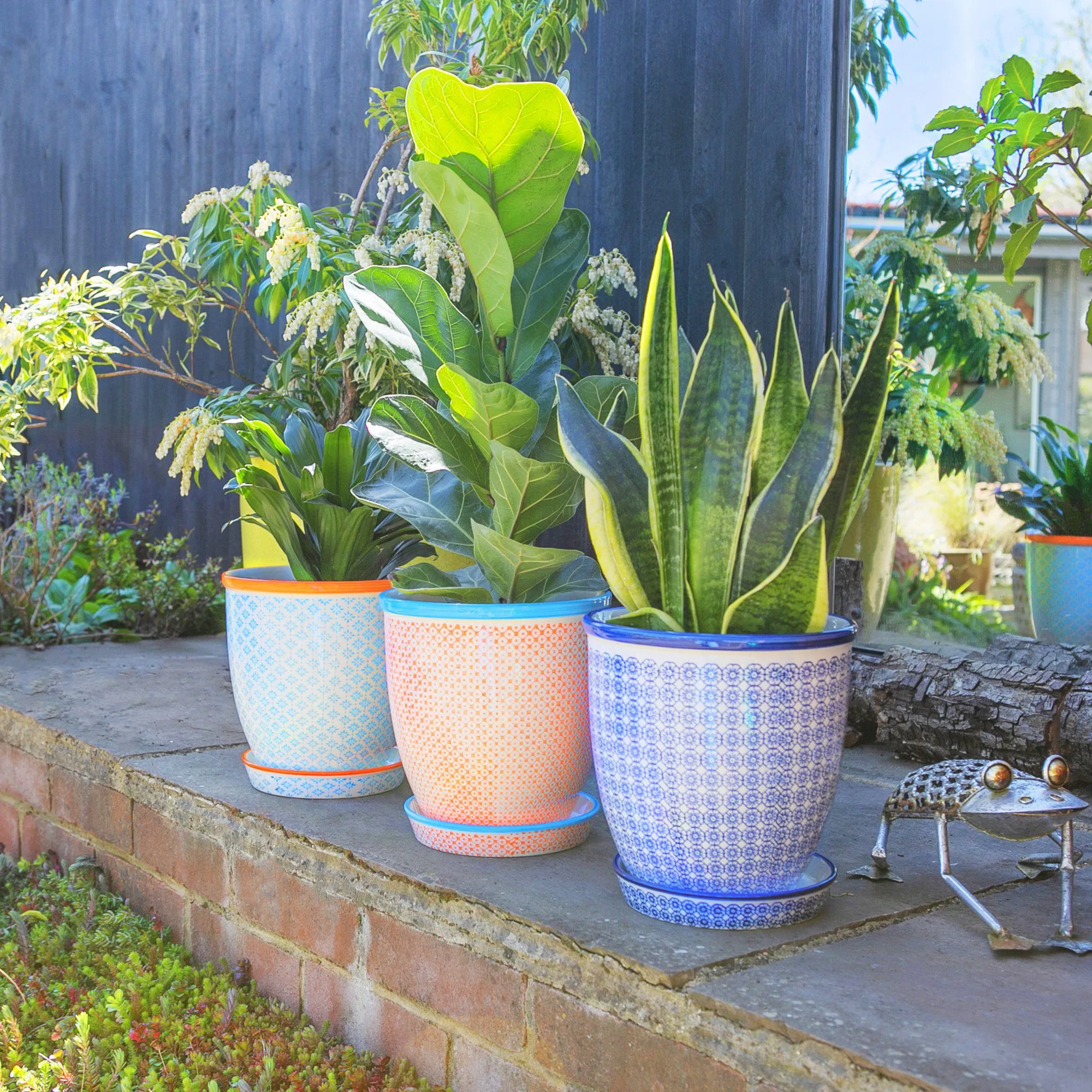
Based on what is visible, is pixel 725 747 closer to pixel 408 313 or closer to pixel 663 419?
pixel 663 419

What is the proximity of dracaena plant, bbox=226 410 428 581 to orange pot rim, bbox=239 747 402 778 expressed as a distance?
310 millimetres

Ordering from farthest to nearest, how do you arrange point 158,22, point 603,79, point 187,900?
point 158,22
point 603,79
point 187,900

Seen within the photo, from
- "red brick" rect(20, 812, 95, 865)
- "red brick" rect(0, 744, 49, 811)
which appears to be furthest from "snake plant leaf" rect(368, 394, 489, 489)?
"red brick" rect(0, 744, 49, 811)

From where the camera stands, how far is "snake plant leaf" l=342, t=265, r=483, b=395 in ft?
5.19

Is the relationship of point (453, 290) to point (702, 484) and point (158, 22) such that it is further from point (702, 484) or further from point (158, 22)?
point (158, 22)

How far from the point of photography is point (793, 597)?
4.03 ft

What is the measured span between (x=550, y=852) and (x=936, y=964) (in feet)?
1.82

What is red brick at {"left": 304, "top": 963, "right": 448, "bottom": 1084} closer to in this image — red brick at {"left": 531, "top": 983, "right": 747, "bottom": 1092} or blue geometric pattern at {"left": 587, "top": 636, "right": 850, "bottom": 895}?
red brick at {"left": 531, "top": 983, "right": 747, "bottom": 1092}

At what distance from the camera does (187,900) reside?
192 cm

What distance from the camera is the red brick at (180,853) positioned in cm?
183

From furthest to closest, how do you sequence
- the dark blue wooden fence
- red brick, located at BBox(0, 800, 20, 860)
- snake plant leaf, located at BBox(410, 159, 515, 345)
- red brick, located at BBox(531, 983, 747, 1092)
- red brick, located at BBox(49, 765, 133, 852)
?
the dark blue wooden fence, red brick, located at BBox(0, 800, 20, 860), red brick, located at BBox(49, 765, 133, 852), snake plant leaf, located at BBox(410, 159, 515, 345), red brick, located at BBox(531, 983, 747, 1092)

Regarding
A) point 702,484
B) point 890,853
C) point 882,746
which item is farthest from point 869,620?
point 702,484

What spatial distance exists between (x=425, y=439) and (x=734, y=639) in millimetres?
605

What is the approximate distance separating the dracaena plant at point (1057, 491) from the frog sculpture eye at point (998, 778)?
4.22ft
